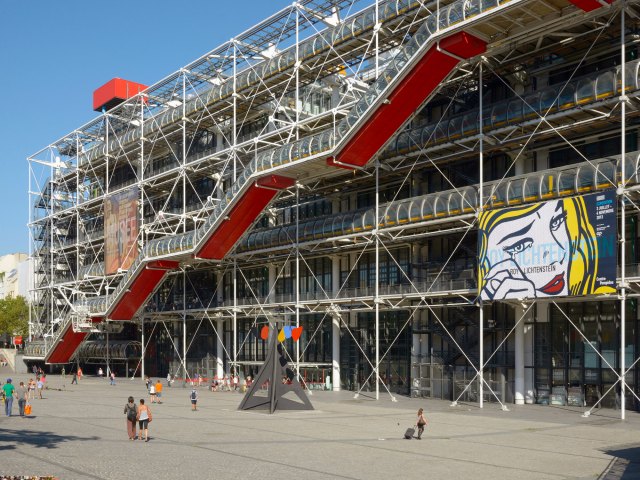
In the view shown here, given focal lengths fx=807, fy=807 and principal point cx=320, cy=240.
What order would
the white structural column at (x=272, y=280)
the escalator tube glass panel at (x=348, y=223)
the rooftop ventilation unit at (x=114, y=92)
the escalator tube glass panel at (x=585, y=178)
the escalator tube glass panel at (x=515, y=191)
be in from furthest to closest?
the rooftop ventilation unit at (x=114, y=92) < the white structural column at (x=272, y=280) < the escalator tube glass panel at (x=348, y=223) < the escalator tube glass panel at (x=515, y=191) < the escalator tube glass panel at (x=585, y=178)

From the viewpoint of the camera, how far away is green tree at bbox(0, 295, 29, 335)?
77938 millimetres

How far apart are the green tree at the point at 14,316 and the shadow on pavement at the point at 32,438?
58.8 m

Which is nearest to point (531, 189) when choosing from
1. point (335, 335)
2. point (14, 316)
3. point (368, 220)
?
point (368, 220)

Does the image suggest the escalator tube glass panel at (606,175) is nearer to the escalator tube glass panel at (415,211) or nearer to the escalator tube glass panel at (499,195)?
the escalator tube glass panel at (499,195)

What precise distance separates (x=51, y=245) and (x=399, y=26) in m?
40.9

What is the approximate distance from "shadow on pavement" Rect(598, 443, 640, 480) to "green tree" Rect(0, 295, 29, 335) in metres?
68.6

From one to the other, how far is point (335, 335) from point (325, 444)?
21.8 m

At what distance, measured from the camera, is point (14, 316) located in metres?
78.6

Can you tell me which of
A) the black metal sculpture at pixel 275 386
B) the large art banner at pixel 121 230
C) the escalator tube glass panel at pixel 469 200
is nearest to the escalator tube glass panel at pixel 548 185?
the escalator tube glass panel at pixel 469 200

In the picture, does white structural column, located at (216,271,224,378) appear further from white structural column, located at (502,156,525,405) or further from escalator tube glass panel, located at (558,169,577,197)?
escalator tube glass panel, located at (558,169,577,197)

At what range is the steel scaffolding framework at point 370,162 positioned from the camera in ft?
98.3

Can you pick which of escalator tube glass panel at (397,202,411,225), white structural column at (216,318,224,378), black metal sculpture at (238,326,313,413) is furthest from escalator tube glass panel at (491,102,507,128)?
white structural column at (216,318,224,378)

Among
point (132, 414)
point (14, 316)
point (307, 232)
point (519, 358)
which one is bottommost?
point (132, 414)

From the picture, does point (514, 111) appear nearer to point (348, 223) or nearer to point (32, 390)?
point (348, 223)
